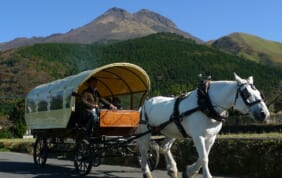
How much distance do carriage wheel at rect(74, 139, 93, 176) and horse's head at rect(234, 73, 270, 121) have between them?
429 centimetres

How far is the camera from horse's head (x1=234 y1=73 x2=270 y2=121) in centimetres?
798

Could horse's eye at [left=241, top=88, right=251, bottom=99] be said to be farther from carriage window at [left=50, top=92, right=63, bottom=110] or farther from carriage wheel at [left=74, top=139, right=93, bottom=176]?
carriage window at [left=50, top=92, right=63, bottom=110]

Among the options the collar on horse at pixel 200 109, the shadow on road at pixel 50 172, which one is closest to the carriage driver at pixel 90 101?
the shadow on road at pixel 50 172

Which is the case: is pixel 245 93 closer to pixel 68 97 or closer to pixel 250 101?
pixel 250 101

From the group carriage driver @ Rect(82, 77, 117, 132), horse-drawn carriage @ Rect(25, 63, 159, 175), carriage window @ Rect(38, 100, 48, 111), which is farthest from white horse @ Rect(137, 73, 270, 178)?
carriage window @ Rect(38, 100, 48, 111)

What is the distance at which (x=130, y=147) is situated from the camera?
42.6 feet

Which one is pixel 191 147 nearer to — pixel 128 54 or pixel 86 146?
pixel 86 146

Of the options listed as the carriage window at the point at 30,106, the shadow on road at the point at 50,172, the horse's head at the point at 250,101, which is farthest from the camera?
the carriage window at the point at 30,106

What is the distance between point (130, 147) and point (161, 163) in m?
1.15

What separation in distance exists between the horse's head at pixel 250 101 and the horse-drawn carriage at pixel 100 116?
3117mm

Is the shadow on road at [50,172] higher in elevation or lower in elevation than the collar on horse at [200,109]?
lower

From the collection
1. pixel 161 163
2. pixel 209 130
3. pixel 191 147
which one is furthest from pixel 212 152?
pixel 209 130

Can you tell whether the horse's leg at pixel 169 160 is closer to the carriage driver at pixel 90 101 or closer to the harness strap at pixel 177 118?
the harness strap at pixel 177 118

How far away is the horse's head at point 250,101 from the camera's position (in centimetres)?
798
